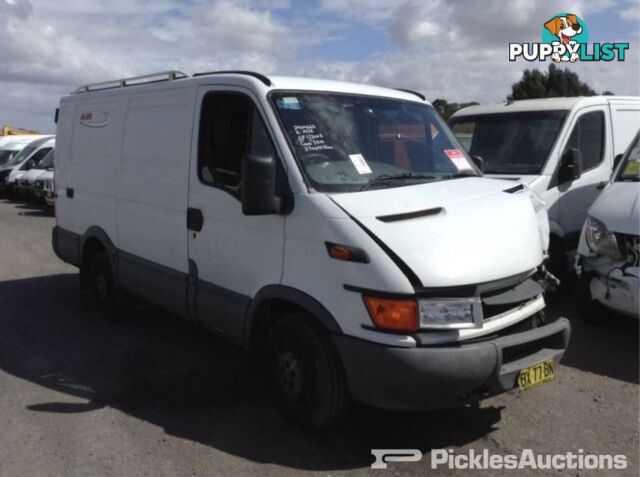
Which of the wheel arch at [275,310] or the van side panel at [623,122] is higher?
the van side panel at [623,122]

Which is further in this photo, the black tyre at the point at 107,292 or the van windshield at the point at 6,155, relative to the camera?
the van windshield at the point at 6,155

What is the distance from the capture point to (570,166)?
7.13 metres

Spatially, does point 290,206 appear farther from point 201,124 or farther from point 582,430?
point 582,430

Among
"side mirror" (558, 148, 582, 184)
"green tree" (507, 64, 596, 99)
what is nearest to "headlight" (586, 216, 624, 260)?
"side mirror" (558, 148, 582, 184)

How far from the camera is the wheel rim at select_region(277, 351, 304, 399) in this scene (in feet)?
13.5

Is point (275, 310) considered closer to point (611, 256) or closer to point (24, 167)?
point (611, 256)

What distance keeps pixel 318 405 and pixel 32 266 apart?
7161 mm

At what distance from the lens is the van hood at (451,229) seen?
142 inches

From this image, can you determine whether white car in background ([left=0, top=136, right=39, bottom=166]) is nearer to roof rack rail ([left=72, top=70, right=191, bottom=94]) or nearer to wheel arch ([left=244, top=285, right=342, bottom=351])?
roof rack rail ([left=72, top=70, right=191, bottom=94])

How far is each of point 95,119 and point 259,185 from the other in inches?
138

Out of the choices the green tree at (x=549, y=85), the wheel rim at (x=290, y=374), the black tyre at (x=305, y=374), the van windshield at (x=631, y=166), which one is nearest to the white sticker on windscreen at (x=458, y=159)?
the black tyre at (x=305, y=374)

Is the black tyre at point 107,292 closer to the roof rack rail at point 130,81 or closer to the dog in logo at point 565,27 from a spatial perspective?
the roof rack rail at point 130,81

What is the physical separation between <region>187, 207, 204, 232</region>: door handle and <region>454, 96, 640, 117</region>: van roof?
15.4 feet

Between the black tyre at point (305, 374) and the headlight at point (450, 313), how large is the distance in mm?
596
